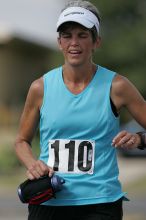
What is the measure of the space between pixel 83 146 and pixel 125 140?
0.94 feet

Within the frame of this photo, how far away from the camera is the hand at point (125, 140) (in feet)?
13.1

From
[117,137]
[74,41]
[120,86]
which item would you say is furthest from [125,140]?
[74,41]

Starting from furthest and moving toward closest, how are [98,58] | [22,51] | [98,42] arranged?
[22,51] → [98,58] → [98,42]

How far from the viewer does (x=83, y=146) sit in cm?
421

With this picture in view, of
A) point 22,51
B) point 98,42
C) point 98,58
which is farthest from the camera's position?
point 22,51

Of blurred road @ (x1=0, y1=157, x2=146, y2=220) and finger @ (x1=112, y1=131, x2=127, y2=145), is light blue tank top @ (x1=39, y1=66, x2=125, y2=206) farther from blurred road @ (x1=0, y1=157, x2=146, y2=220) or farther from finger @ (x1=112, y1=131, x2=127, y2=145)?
blurred road @ (x1=0, y1=157, x2=146, y2=220)

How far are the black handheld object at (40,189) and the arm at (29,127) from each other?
46 millimetres

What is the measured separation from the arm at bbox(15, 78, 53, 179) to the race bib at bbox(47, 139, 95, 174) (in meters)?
0.10

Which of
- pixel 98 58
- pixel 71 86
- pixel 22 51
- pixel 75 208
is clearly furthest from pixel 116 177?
pixel 22 51

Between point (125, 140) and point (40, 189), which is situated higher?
point (125, 140)

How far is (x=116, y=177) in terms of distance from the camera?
14.1 ft

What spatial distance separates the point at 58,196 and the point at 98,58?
29.8 metres

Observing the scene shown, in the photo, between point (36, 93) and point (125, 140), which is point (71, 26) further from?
point (125, 140)

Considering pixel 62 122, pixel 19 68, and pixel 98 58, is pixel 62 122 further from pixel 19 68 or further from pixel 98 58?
pixel 19 68
